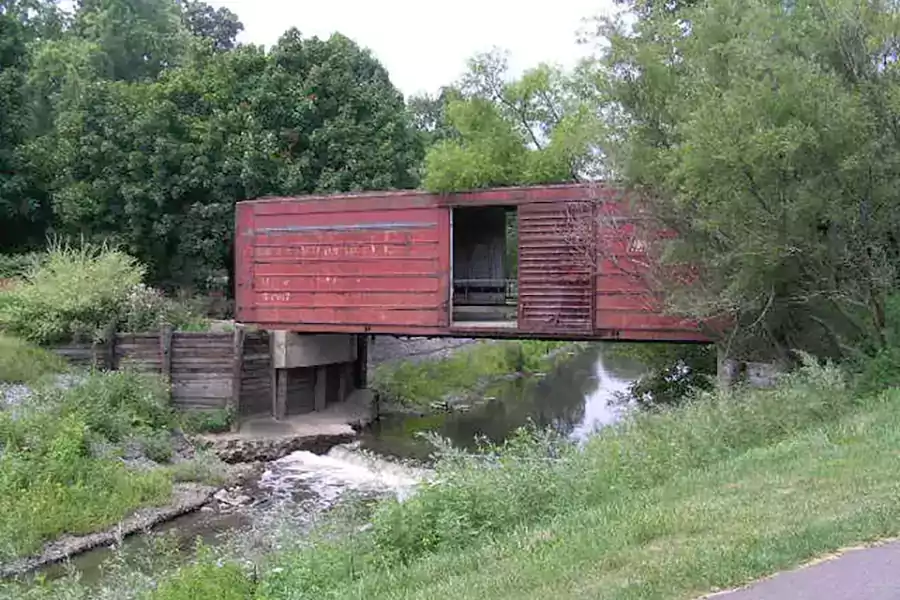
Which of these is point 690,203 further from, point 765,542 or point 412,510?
point 765,542

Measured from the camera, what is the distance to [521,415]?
86.9 feet

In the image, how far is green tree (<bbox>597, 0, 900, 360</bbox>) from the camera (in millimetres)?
11188

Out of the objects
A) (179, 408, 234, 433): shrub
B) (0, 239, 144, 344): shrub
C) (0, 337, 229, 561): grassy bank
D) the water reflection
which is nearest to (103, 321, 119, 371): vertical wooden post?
(0, 239, 144, 344): shrub

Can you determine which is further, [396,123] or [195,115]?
[396,123]

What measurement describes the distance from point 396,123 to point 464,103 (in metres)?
10.5

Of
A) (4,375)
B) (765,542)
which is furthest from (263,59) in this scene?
(765,542)

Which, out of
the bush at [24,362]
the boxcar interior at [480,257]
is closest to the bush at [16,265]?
the bush at [24,362]

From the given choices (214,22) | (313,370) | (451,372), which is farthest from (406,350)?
(214,22)

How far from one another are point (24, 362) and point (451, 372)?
1514 centimetres

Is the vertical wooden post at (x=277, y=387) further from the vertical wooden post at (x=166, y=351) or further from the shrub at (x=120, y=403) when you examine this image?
the shrub at (x=120, y=403)

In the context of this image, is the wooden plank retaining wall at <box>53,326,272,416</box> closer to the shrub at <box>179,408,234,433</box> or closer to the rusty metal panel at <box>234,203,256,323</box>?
the shrub at <box>179,408,234,433</box>

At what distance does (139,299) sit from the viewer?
71.8 feet

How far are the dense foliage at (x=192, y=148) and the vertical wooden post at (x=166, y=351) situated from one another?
7690mm

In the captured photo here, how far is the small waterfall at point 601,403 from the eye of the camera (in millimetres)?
22312
